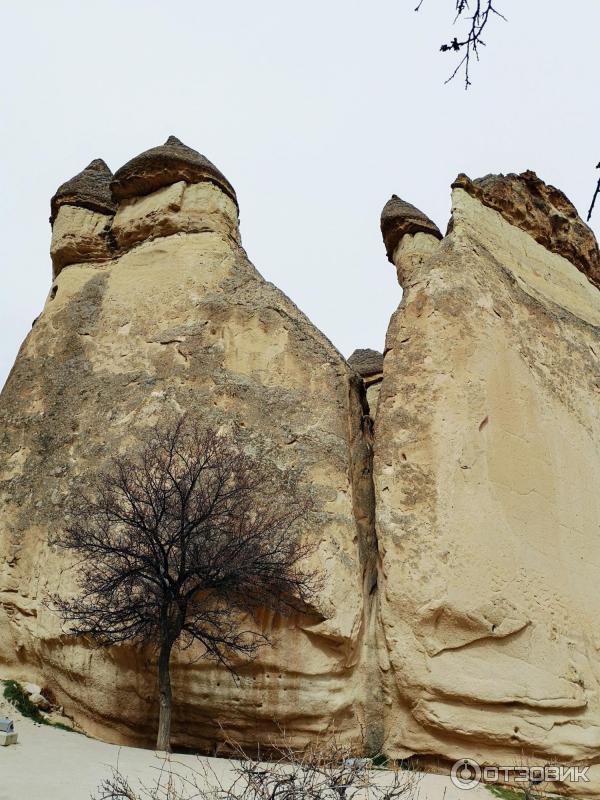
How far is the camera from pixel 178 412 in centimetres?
820

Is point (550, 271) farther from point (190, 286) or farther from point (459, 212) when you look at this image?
point (190, 286)

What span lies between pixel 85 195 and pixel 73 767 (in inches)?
329

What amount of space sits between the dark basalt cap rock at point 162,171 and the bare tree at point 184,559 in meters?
4.68

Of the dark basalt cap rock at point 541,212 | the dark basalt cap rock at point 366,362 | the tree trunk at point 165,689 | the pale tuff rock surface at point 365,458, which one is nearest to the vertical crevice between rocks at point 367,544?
the pale tuff rock surface at point 365,458

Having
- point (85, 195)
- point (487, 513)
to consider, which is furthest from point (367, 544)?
point (85, 195)

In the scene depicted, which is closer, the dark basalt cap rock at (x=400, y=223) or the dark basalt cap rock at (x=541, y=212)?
the dark basalt cap rock at (x=541, y=212)

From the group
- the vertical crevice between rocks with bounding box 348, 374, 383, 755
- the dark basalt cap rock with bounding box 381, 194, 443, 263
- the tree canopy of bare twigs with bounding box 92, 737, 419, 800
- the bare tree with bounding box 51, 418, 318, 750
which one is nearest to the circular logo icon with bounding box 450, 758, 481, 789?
the tree canopy of bare twigs with bounding box 92, 737, 419, 800

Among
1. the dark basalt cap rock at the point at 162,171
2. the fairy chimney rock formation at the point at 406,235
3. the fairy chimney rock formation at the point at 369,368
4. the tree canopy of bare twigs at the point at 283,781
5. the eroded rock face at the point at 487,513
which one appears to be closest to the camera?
the tree canopy of bare twigs at the point at 283,781

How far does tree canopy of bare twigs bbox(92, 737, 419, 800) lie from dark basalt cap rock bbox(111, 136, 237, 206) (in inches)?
294

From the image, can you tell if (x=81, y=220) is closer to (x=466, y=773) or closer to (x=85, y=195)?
(x=85, y=195)

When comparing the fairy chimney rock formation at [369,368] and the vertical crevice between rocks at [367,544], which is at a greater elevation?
the fairy chimney rock formation at [369,368]

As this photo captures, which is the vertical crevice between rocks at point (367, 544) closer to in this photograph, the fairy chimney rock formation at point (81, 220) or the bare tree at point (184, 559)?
the bare tree at point (184, 559)

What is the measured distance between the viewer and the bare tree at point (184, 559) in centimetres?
659

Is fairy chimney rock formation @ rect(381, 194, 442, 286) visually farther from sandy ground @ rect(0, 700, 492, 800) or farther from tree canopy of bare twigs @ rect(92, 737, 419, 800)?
sandy ground @ rect(0, 700, 492, 800)
